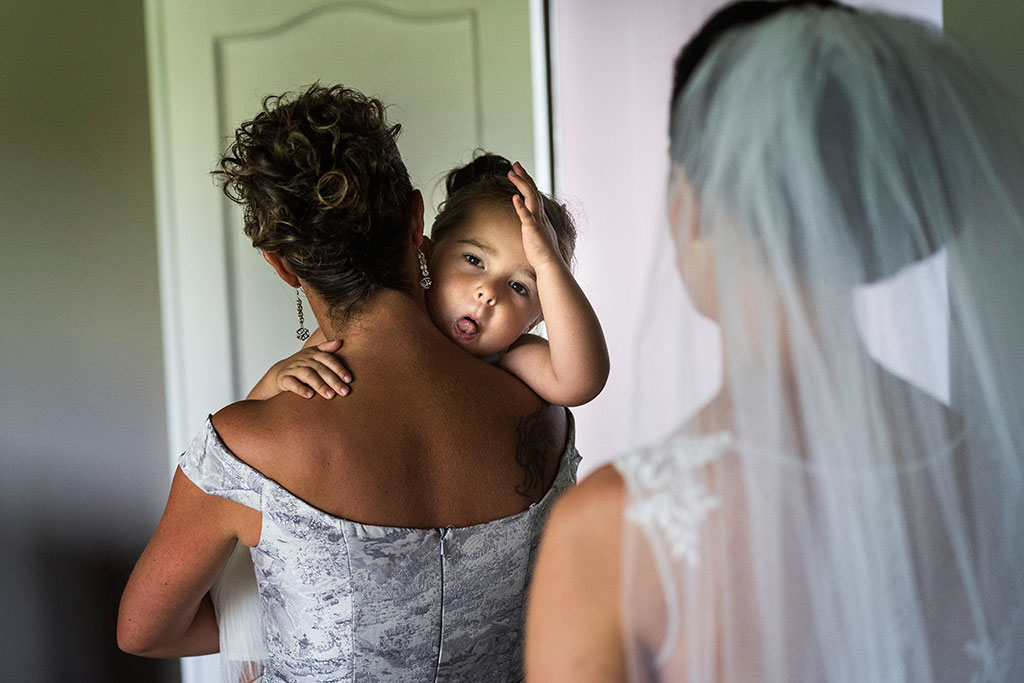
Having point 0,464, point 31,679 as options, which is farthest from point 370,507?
point 31,679

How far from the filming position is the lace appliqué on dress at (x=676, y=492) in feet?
1.92

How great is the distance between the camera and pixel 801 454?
0.61 metres

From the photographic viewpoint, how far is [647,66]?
6.93ft

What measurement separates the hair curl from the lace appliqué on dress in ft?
2.79

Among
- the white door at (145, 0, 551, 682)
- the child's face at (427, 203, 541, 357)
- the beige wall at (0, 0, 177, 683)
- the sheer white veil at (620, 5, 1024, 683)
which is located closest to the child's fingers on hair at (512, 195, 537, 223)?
the child's face at (427, 203, 541, 357)

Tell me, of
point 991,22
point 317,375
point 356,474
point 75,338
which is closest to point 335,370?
point 317,375

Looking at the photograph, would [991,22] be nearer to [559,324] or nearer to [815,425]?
[559,324]

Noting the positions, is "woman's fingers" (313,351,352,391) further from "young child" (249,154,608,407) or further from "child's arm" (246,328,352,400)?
"young child" (249,154,608,407)

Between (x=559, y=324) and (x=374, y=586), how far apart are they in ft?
1.63

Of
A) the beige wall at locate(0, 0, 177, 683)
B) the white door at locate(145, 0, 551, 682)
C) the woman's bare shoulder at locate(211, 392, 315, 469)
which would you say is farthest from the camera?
the white door at locate(145, 0, 551, 682)

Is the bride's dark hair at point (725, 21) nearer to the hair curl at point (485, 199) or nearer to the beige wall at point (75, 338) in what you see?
the hair curl at point (485, 199)

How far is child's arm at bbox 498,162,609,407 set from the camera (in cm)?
124

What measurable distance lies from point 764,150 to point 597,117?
1.62 m

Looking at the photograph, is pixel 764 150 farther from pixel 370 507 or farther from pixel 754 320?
pixel 370 507
